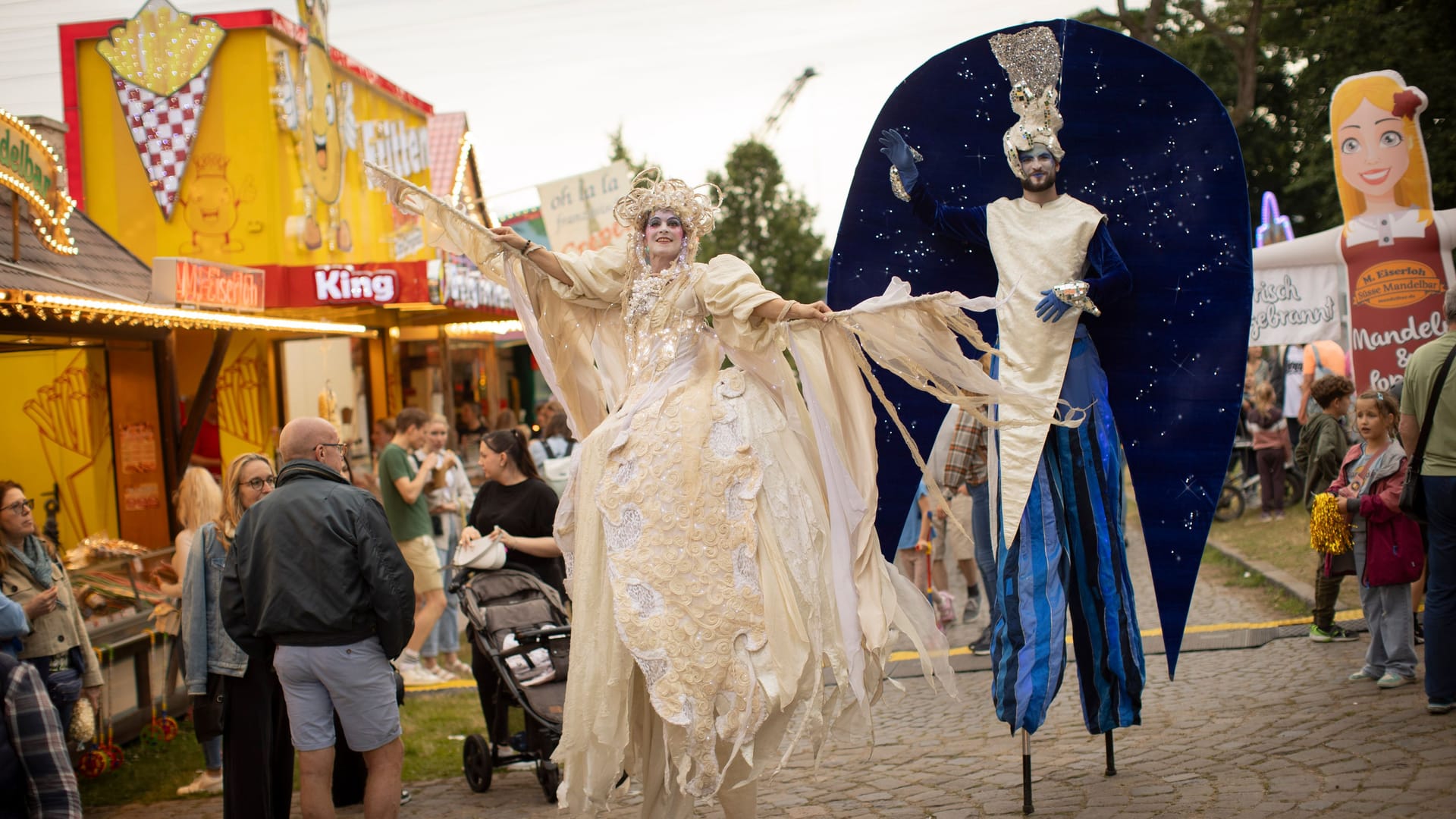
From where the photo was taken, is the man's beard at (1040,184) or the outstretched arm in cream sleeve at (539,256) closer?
the outstretched arm in cream sleeve at (539,256)

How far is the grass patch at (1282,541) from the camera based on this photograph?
8.11m

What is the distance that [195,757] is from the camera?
6.20m

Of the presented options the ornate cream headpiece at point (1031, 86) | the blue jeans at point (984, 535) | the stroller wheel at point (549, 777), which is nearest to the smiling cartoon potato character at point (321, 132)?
the blue jeans at point (984, 535)

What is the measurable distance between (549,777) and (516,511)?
4.12 feet

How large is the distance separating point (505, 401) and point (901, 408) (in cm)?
1819

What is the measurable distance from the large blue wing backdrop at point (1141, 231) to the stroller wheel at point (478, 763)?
1.91 metres

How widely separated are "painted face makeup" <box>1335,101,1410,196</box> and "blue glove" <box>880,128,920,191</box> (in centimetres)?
375

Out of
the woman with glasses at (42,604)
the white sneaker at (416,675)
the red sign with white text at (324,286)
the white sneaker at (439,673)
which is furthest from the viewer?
the red sign with white text at (324,286)

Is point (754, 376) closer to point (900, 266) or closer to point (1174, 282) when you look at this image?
point (900, 266)

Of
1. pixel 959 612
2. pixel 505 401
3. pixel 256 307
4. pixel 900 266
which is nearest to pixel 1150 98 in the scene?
pixel 900 266

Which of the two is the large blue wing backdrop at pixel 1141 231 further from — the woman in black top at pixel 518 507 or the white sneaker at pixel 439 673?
the white sneaker at pixel 439 673

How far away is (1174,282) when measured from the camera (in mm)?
4645

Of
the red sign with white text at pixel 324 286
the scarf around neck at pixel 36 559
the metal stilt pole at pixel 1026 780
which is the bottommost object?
the metal stilt pole at pixel 1026 780

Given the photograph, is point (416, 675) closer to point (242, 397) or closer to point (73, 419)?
point (73, 419)
